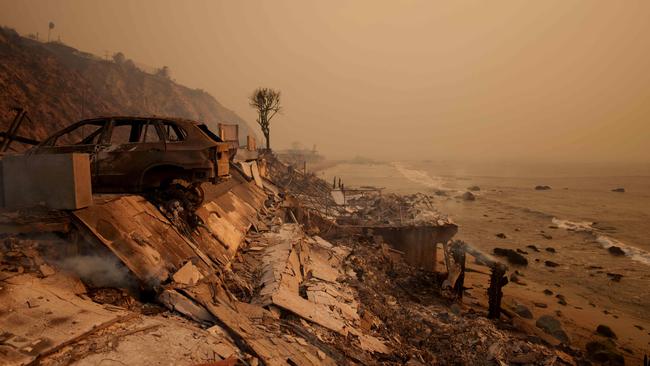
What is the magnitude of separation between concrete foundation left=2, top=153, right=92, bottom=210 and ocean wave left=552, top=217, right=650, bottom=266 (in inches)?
1130

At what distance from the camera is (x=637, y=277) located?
726 inches

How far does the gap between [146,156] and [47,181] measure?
5.34ft

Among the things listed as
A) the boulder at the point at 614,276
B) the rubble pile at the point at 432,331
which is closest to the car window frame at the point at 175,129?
the rubble pile at the point at 432,331

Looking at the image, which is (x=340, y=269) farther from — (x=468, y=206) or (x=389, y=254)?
(x=468, y=206)

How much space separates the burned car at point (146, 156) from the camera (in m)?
5.90

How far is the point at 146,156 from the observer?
5.92 m

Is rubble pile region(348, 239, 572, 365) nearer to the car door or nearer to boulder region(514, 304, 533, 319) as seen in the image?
boulder region(514, 304, 533, 319)

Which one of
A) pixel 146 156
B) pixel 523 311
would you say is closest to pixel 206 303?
pixel 146 156

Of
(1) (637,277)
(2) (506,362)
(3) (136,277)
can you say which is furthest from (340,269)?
(1) (637,277)

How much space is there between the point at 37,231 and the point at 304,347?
351 centimetres

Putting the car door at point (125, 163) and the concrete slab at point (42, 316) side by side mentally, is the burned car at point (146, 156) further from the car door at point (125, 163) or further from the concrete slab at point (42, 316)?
the concrete slab at point (42, 316)

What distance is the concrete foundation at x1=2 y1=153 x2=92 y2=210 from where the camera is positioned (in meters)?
4.34

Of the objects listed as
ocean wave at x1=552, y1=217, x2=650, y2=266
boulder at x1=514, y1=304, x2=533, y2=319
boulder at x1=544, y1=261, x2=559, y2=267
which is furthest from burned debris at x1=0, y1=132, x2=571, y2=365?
ocean wave at x1=552, y1=217, x2=650, y2=266

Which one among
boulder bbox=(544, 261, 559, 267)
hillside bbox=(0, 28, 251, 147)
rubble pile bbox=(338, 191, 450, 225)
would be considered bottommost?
boulder bbox=(544, 261, 559, 267)
